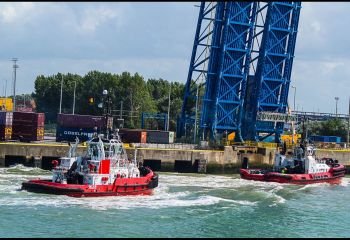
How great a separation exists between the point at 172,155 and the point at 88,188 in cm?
2285

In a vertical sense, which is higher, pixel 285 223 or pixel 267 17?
pixel 267 17

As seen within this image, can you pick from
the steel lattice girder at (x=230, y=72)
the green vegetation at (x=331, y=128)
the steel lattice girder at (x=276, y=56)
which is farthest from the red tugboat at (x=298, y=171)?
the green vegetation at (x=331, y=128)

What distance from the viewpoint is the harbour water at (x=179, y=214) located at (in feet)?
90.2

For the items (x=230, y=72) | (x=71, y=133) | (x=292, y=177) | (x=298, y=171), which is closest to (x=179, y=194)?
(x=292, y=177)

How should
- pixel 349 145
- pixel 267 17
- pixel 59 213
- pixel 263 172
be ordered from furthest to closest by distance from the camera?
pixel 349 145, pixel 267 17, pixel 263 172, pixel 59 213

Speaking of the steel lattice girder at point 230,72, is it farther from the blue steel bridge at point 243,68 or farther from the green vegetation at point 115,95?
the green vegetation at point 115,95

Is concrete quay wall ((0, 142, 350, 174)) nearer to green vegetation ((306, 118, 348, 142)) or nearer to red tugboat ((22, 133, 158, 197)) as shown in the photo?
red tugboat ((22, 133, 158, 197))

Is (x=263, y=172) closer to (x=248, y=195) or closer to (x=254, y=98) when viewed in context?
(x=248, y=195)

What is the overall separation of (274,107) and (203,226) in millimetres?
41167

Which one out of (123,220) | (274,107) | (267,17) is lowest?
(123,220)

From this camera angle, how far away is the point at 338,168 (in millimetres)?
53406

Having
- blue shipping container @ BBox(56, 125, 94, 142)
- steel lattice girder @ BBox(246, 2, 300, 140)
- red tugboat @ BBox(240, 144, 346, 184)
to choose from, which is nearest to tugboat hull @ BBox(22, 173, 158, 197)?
red tugboat @ BBox(240, 144, 346, 184)

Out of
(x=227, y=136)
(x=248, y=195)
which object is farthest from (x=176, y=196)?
(x=227, y=136)

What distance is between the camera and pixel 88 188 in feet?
115
